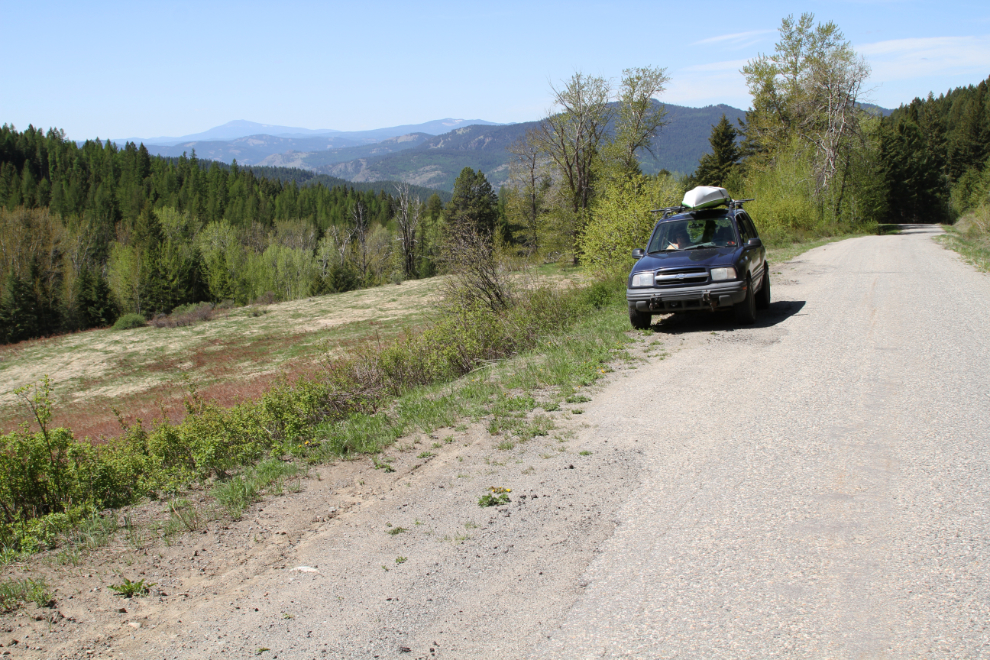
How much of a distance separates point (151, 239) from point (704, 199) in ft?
279

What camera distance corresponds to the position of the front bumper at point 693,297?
10227 mm

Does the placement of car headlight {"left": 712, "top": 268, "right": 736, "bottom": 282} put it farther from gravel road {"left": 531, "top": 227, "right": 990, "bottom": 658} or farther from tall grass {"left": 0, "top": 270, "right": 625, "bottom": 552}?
tall grass {"left": 0, "top": 270, "right": 625, "bottom": 552}

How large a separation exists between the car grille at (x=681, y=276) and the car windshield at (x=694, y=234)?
1.04 m

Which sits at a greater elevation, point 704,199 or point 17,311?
point 704,199

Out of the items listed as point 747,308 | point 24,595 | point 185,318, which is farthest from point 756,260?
point 185,318

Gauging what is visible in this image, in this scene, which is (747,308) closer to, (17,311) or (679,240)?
(679,240)

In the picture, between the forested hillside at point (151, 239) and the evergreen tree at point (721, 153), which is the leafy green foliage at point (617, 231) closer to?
the evergreen tree at point (721, 153)

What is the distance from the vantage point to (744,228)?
12.1m

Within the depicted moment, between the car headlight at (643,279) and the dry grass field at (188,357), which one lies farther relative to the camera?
the dry grass field at (188,357)

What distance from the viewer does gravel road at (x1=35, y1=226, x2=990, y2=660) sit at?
3.16m

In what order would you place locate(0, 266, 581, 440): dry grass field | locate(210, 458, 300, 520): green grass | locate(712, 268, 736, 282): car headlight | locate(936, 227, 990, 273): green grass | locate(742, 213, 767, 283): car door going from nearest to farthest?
locate(210, 458, 300, 520): green grass
locate(712, 268, 736, 282): car headlight
locate(742, 213, 767, 283): car door
locate(936, 227, 990, 273): green grass
locate(0, 266, 581, 440): dry grass field

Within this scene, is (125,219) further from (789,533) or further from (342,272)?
(789,533)

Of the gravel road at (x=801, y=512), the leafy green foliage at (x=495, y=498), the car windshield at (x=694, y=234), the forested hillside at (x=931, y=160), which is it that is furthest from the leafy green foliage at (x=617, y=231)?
the forested hillside at (x=931, y=160)

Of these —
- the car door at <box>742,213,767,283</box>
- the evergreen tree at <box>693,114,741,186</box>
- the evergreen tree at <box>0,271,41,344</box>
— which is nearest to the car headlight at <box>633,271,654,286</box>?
the car door at <box>742,213,767,283</box>
